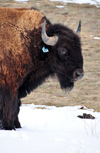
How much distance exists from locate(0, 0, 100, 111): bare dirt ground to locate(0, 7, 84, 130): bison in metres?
0.57

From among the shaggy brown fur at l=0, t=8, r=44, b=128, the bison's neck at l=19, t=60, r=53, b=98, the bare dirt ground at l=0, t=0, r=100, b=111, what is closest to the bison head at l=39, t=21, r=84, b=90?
the bison's neck at l=19, t=60, r=53, b=98

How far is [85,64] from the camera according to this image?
37.4ft

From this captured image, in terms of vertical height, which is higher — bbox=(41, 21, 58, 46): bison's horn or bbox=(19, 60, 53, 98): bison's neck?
bbox=(41, 21, 58, 46): bison's horn

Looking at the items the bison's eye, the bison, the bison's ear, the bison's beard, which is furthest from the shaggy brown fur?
the bison's beard

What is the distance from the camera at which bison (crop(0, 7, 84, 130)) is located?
4367 millimetres

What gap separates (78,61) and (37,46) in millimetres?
864

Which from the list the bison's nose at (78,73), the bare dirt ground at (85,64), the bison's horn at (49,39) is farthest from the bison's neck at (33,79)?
the bison's nose at (78,73)

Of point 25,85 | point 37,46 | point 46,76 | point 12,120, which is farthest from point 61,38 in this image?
point 12,120

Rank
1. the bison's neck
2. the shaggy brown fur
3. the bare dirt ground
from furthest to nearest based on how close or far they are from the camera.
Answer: the bare dirt ground < the bison's neck < the shaggy brown fur

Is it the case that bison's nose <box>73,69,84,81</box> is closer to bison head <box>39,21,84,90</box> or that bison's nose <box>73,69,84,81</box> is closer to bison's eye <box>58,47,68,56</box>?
bison head <box>39,21,84,90</box>

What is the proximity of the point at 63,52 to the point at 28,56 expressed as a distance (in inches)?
27.9

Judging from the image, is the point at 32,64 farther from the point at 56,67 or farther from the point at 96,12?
the point at 96,12

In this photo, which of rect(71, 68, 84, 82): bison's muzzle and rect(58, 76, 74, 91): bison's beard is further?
rect(58, 76, 74, 91): bison's beard

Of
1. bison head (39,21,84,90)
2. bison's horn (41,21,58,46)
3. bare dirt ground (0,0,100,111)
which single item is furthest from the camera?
bare dirt ground (0,0,100,111)
